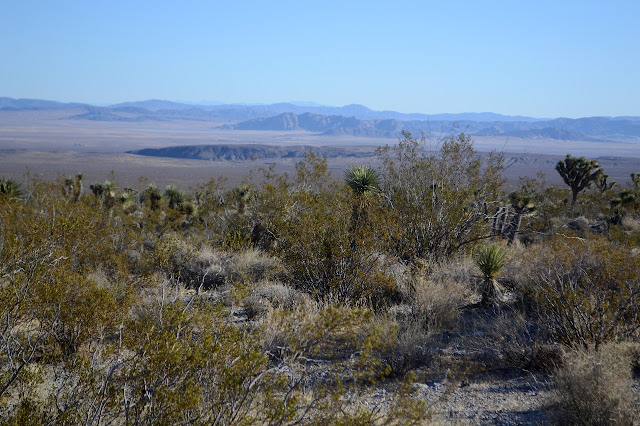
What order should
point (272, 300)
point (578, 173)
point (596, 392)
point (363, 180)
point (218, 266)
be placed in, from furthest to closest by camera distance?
point (578, 173) → point (363, 180) → point (218, 266) → point (272, 300) → point (596, 392)

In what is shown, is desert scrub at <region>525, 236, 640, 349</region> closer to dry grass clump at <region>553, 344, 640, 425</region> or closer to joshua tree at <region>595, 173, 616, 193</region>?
dry grass clump at <region>553, 344, 640, 425</region>

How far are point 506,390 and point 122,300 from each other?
525 centimetres

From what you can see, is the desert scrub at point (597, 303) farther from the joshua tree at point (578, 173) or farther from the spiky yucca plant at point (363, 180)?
the joshua tree at point (578, 173)

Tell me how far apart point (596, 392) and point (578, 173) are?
27.7 meters

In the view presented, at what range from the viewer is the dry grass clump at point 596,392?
516 cm

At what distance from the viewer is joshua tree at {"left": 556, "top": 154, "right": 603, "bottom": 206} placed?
29.9 meters

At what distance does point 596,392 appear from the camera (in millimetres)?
5352

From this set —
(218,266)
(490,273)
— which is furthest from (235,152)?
(490,273)

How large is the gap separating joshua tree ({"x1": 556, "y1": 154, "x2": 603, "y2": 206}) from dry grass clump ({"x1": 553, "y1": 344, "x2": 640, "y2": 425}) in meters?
26.2

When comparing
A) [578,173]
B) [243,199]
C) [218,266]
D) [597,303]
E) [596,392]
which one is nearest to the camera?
[596,392]

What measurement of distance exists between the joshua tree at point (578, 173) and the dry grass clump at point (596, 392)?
85.9ft

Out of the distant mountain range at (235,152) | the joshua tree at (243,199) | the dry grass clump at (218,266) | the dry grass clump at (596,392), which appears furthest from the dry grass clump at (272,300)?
the distant mountain range at (235,152)

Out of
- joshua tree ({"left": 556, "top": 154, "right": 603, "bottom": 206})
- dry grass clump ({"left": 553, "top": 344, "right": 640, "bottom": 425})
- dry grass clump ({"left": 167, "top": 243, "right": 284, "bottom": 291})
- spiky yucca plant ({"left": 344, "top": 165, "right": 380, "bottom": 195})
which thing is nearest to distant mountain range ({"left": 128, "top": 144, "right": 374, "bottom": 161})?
joshua tree ({"left": 556, "top": 154, "right": 603, "bottom": 206})

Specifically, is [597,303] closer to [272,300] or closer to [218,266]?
[272,300]
